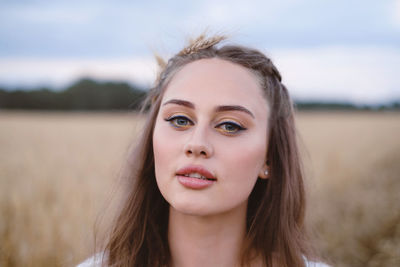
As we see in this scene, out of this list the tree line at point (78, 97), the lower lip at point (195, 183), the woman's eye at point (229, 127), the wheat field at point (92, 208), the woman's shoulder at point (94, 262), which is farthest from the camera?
the tree line at point (78, 97)

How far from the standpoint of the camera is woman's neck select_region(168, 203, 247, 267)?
6.71 ft

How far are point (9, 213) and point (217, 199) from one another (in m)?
2.72

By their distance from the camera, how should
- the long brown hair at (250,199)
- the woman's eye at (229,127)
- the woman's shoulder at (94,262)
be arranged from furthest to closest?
the long brown hair at (250,199), the woman's shoulder at (94,262), the woman's eye at (229,127)

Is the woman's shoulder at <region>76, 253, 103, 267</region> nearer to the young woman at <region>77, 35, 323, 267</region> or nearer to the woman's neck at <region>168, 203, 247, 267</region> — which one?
the young woman at <region>77, 35, 323, 267</region>

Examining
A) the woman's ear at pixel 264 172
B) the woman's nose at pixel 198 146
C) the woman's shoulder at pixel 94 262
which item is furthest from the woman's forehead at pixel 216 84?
the woman's shoulder at pixel 94 262

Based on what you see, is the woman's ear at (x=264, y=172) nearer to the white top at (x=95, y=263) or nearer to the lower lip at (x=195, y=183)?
the lower lip at (x=195, y=183)

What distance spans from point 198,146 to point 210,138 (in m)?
0.12

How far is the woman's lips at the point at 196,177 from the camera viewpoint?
5.89 feet

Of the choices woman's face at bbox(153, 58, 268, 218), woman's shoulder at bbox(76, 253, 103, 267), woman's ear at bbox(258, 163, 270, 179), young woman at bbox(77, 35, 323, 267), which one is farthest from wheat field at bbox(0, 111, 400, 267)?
woman's face at bbox(153, 58, 268, 218)

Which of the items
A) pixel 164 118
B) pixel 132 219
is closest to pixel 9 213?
pixel 132 219

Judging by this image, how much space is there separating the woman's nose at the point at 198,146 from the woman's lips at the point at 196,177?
7 centimetres

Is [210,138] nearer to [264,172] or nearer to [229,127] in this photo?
[229,127]

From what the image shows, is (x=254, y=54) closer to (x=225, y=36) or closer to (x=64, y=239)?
(x=225, y=36)

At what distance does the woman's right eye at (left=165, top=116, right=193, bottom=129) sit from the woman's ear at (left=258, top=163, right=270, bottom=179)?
59 centimetres
